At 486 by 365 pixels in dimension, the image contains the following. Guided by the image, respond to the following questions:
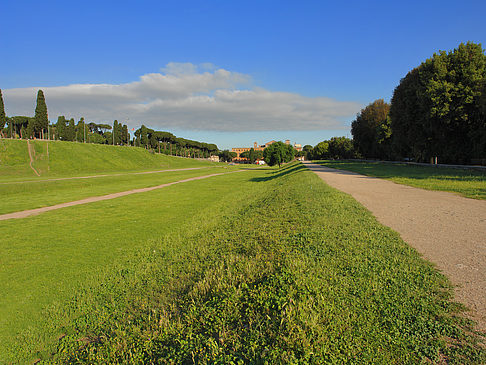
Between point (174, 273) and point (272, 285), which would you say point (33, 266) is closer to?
point (174, 273)

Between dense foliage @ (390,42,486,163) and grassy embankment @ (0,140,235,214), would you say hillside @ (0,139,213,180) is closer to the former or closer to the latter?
grassy embankment @ (0,140,235,214)

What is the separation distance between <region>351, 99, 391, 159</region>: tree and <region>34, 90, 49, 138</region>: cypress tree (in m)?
79.1

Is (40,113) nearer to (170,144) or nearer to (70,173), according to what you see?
(70,173)

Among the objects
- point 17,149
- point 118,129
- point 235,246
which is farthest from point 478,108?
point 118,129

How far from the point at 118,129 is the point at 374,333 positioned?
418 ft

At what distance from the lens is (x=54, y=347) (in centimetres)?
436

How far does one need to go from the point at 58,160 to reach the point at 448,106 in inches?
2585

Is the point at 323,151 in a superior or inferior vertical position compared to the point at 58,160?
superior

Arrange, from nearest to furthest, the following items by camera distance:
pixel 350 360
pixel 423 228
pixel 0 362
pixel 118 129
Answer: pixel 350 360 → pixel 0 362 → pixel 423 228 → pixel 118 129

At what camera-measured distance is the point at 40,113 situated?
7412 cm

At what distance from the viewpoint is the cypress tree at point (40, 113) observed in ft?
240

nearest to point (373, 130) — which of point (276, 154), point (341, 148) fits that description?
point (276, 154)

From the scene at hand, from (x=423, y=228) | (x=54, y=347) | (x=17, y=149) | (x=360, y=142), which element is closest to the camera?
(x=54, y=347)

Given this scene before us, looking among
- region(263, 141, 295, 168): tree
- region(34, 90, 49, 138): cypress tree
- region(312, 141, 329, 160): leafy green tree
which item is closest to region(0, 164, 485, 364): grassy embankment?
region(263, 141, 295, 168): tree
